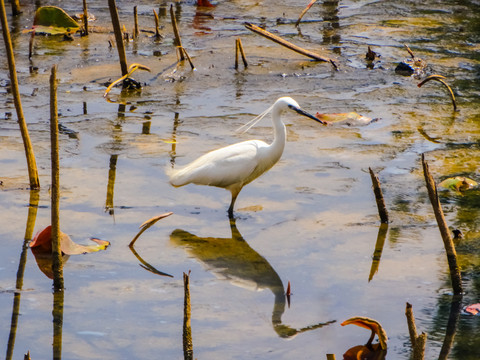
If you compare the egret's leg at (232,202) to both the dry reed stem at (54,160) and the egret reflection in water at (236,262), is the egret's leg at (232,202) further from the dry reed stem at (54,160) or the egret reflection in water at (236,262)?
the dry reed stem at (54,160)

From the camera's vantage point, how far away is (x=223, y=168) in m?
7.24

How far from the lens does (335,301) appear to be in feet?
19.1

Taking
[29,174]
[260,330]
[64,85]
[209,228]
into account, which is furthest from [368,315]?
[64,85]

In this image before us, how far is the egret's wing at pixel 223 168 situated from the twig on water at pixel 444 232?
6.96ft

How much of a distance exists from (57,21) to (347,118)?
5941mm

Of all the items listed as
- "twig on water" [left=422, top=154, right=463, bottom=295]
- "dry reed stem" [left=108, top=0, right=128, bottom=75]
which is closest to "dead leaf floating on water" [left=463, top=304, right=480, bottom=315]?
"twig on water" [left=422, top=154, right=463, bottom=295]

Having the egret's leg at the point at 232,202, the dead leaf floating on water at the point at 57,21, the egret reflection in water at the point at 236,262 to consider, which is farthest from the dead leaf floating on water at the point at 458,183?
the dead leaf floating on water at the point at 57,21

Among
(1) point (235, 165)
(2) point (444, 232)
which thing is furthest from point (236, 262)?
(2) point (444, 232)

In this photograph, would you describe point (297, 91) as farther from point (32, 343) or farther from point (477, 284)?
point (32, 343)

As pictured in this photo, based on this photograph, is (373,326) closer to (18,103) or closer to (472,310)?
(472,310)

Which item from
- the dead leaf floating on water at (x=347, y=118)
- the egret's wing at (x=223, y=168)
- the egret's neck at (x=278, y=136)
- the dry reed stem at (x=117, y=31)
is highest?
the dry reed stem at (x=117, y=31)

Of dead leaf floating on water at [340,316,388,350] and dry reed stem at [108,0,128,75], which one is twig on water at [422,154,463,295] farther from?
dry reed stem at [108,0,128,75]

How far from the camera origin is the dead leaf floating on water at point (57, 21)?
13062mm

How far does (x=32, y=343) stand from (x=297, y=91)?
6.45m
